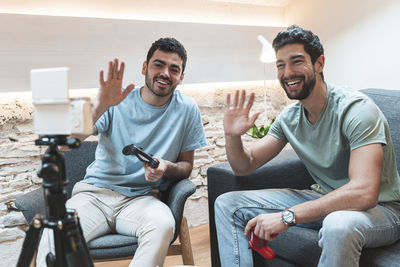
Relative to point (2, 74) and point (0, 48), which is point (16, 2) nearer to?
point (0, 48)

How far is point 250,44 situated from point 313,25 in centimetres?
60

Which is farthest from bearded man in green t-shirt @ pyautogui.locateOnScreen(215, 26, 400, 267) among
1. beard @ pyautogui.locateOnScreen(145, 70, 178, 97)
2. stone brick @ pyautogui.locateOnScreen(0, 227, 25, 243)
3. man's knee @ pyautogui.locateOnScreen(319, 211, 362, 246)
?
stone brick @ pyautogui.locateOnScreen(0, 227, 25, 243)

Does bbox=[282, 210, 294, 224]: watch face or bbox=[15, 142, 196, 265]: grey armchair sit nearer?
bbox=[282, 210, 294, 224]: watch face

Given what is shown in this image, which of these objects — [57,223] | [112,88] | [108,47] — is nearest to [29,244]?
[57,223]

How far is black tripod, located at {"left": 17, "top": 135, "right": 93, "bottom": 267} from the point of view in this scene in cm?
58

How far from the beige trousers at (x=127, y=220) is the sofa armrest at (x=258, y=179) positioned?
1.03 ft

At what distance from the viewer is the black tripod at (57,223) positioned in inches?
22.8

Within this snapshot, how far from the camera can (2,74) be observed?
227 centimetres

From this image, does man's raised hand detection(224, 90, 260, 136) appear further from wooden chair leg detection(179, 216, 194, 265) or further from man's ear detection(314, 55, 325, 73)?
wooden chair leg detection(179, 216, 194, 265)

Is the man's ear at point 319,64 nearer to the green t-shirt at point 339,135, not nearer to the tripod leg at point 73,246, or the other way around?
the green t-shirt at point 339,135

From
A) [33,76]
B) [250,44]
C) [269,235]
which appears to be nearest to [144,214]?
[269,235]

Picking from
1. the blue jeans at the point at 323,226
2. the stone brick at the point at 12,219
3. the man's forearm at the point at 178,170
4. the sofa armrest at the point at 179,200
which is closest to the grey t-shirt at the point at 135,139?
the man's forearm at the point at 178,170

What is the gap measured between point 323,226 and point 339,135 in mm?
417

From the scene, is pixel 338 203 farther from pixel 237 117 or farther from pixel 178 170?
pixel 178 170
